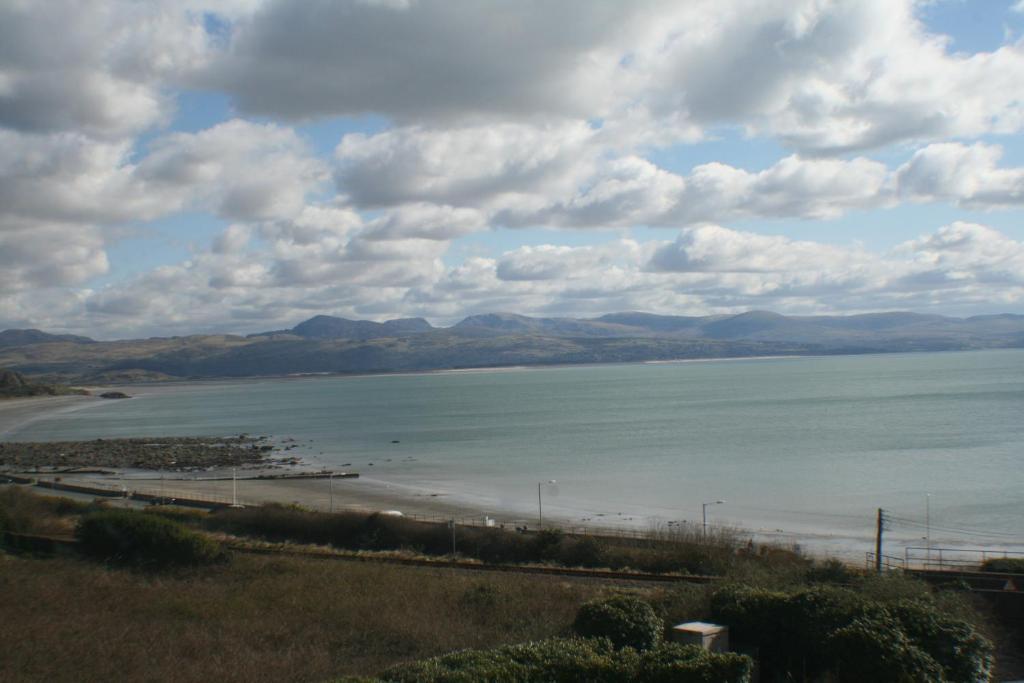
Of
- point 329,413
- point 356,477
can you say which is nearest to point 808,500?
point 356,477

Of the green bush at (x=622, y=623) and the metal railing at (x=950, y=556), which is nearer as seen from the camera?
the green bush at (x=622, y=623)

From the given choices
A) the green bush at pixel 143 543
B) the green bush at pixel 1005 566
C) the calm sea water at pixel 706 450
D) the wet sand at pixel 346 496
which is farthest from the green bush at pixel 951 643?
the calm sea water at pixel 706 450

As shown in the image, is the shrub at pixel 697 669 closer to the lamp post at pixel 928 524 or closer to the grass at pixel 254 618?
the grass at pixel 254 618

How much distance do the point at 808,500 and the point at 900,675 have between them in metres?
39.8

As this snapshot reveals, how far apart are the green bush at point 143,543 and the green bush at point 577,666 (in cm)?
1670

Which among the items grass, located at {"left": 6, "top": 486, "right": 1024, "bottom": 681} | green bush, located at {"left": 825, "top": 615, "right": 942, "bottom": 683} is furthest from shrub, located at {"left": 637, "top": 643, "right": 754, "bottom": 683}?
grass, located at {"left": 6, "top": 486, "right": 1024, "bottom": 681}

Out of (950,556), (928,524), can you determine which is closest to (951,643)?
(950,556)

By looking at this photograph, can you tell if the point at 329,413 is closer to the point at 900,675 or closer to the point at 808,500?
the point at 808,500

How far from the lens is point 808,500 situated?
4834cm

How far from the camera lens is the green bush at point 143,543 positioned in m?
26.2

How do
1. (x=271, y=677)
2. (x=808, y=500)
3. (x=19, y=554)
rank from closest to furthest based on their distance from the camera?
(x=271, y=677) → (x=19, y=554) → (x=808, y=500)

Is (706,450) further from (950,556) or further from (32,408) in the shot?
(32,408)

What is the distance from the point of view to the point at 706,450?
72375mm

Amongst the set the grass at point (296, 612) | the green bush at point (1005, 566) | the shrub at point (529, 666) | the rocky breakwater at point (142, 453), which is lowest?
the rocky breakwater at point (142, 453)
